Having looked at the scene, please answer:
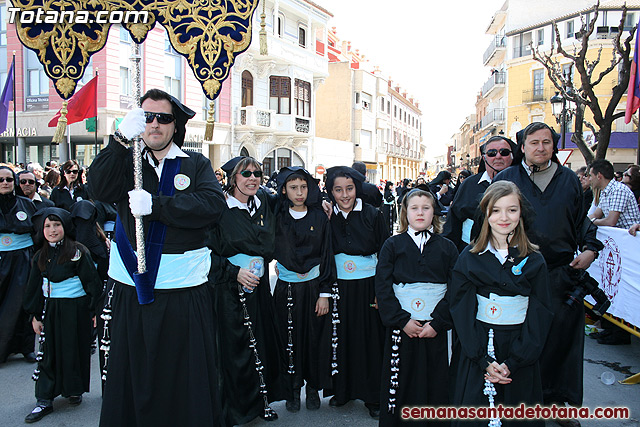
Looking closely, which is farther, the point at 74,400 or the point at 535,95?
the point at 535,95

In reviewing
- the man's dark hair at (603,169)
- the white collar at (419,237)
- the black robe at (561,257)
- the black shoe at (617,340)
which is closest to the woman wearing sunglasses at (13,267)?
the white collar at (419,237)

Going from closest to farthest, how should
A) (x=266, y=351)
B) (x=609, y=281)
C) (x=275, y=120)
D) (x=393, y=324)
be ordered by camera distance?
(x=393, y=324), (x=266, y=351), (x=609, y=281), (x=275, y=120)

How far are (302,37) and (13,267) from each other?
24741mm

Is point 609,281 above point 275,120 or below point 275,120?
below

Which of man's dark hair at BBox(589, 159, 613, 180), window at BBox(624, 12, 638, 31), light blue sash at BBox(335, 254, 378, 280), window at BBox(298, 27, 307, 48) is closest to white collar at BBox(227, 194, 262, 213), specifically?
light blue sash at BBox(335, 254, 378, 280)

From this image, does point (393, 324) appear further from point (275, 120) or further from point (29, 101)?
point (275, 120)

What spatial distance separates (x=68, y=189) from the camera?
785cm

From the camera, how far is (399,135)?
190 feet

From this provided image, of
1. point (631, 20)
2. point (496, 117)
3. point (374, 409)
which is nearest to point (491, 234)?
point (374, 409)

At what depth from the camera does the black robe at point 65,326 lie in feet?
14.4

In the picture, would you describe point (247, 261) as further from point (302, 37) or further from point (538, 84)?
point (538, 84)

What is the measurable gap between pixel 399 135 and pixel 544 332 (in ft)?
184

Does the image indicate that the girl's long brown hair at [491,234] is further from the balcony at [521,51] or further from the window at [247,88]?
the balcony at [521,51]

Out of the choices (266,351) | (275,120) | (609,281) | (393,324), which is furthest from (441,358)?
(275,120)
